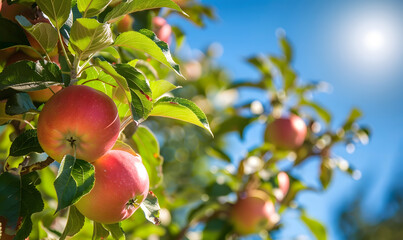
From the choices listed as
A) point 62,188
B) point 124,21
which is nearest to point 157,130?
point 124,21

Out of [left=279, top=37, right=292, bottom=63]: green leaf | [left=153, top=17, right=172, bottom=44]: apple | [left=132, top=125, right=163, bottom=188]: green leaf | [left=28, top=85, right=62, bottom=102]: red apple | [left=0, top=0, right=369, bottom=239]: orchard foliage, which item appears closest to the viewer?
[left=0, top=0, right=369, bottom=239]: orchard foliage

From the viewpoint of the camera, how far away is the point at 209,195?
172cm

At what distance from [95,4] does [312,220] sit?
141 cm

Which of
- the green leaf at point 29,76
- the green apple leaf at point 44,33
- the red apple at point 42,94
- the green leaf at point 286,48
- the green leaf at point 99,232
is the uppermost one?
the green apple leaf at point 44,33

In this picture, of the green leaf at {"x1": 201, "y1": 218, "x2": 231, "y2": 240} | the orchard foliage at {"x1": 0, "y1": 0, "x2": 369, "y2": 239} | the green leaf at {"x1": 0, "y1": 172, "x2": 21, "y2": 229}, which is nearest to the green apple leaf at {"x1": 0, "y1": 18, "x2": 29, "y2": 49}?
the orchard foliage at {"x1": 0, "y1": 0, "x2": 369, "y2": 239}

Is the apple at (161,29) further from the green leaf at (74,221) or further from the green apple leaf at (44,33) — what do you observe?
the green leaf at (74,221)

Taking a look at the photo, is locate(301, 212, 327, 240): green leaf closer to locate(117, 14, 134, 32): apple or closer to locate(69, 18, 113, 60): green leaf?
locate(117, 14, 134, 32): apple

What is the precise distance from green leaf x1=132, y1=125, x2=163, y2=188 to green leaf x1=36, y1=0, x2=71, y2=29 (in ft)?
1.17

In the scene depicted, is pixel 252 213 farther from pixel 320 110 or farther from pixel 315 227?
pixel 320 110

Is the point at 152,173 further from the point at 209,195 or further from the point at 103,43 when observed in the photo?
the point at 209,195

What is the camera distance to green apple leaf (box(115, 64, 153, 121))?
28.0 inches

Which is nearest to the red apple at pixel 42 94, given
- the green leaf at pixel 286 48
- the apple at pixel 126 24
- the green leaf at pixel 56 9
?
the green leaf at pixel 56 9

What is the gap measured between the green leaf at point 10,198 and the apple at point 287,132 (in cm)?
128

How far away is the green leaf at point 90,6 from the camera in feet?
2.53
